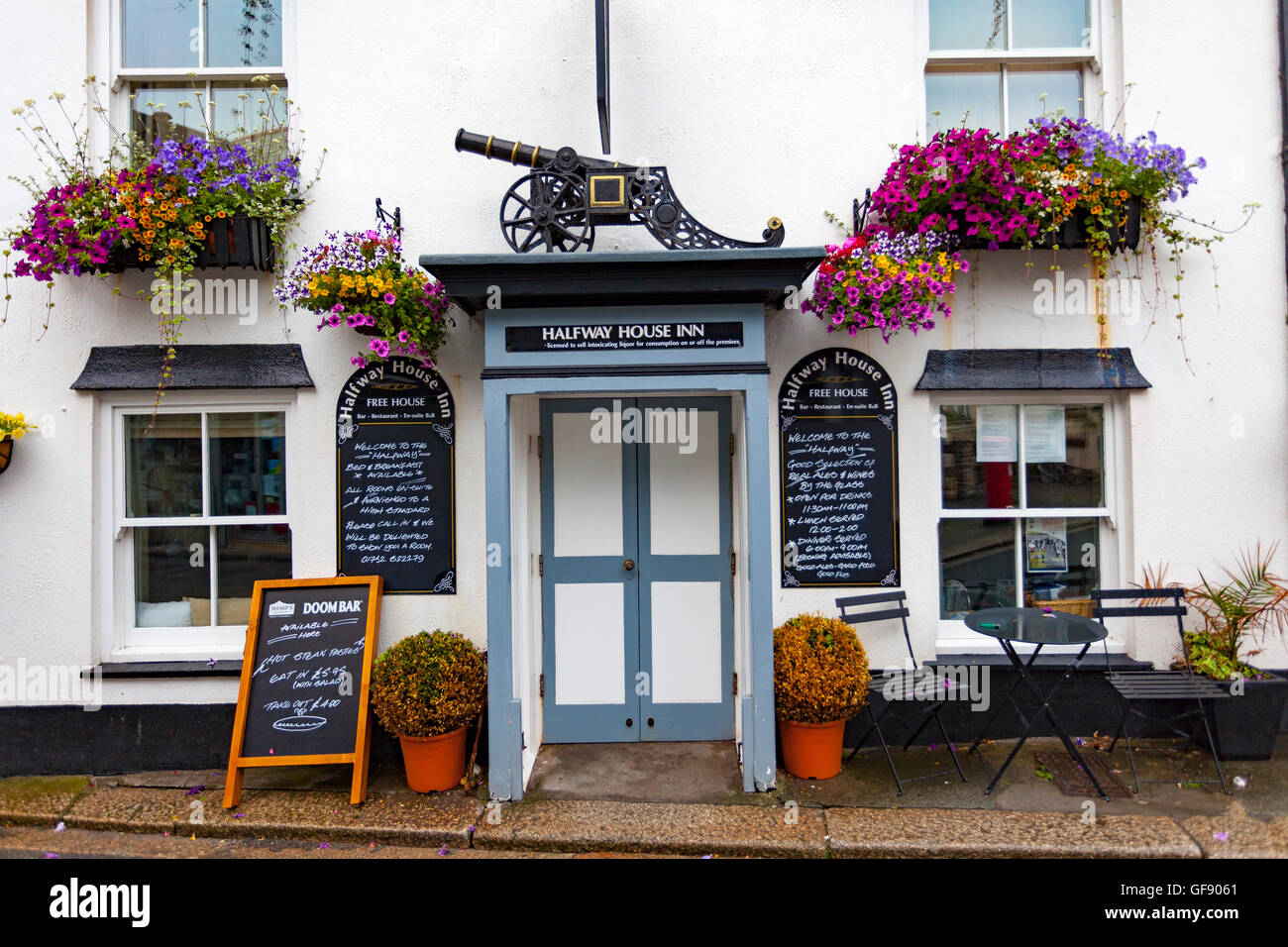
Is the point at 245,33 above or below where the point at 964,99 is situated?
above

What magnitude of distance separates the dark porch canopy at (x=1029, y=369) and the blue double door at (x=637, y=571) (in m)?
1.43

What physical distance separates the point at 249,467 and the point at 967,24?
227 inches

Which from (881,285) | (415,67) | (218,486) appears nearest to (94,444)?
(218,486)

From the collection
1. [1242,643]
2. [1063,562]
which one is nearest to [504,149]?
[1063,562]

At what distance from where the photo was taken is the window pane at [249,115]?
5.36m

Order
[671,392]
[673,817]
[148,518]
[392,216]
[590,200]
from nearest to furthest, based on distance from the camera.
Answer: [673,817]
[590,200]
[671,392]
[392,216]
[148,518]

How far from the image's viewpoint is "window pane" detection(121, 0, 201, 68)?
214 inches

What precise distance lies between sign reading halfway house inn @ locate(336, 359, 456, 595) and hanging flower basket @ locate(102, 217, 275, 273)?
3.17ft

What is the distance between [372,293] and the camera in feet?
15.6

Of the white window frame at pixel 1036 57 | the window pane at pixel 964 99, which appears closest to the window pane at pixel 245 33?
the white window frame at pixel 1036 57

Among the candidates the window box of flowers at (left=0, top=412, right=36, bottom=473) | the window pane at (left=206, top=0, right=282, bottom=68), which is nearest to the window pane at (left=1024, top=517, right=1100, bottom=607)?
the window pane at (left=206, top=0, right=282, bottom=68)

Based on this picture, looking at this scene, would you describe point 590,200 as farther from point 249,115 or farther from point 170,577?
point 170,577

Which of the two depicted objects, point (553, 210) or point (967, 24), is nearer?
point (553, 210)

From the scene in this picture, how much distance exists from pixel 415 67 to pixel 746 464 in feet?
11.3
